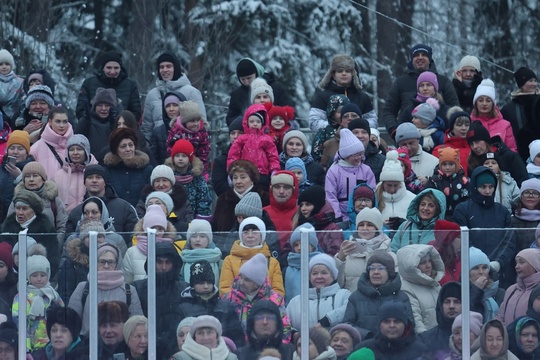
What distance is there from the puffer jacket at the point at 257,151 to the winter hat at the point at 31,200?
7.20 feet

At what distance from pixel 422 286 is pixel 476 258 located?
0.50m

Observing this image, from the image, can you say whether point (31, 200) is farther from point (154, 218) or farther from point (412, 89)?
point (412, 89)

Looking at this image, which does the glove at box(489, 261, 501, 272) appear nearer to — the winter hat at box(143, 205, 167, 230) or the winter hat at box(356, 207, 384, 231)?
the winter hat at box(356, 207, 384, 231)

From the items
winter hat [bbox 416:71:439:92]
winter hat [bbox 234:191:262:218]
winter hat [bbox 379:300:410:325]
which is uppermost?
winter hat [bbox 416:71:439:92]

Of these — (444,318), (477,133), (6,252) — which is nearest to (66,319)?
(6,252)

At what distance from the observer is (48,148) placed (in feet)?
62.5

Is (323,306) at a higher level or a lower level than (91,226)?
lower

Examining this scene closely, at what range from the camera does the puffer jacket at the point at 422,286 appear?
51.5 ft

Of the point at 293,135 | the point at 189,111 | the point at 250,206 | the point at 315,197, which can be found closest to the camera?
the point at 250,206

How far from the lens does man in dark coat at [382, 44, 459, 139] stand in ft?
68.1

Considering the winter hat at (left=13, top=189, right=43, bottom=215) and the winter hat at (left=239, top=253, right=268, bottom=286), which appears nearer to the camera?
the winter hat at (left=239, top=253, right=268, bottom=286)

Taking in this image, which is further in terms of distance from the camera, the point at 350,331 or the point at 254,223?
the point at 254,223

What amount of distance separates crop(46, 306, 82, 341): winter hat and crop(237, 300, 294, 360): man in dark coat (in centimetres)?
135

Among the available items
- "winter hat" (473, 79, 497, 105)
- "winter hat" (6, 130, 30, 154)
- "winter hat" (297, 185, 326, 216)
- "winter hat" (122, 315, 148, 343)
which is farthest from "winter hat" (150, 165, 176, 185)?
"winter hat" (473, 79, 497, 105)
